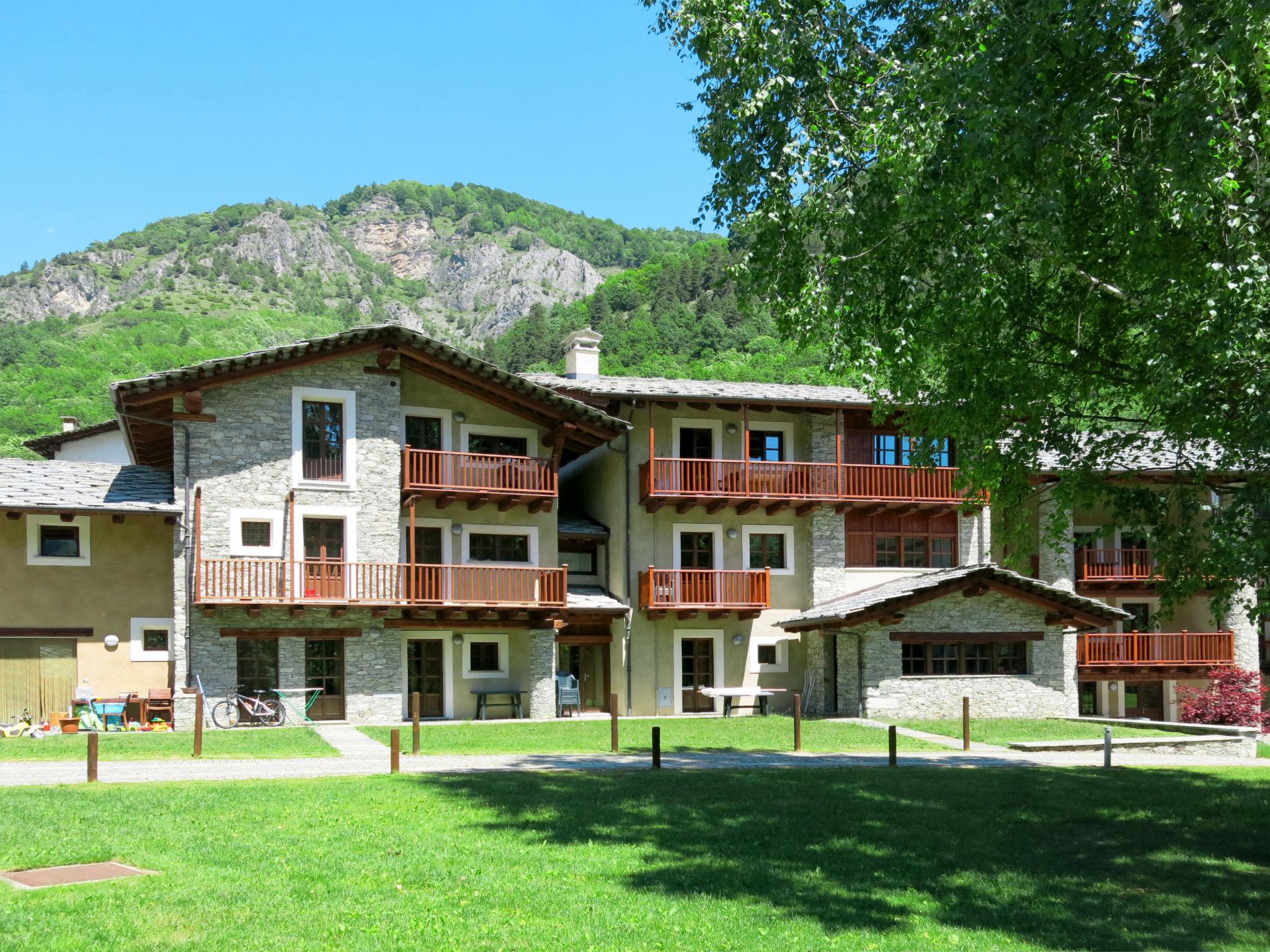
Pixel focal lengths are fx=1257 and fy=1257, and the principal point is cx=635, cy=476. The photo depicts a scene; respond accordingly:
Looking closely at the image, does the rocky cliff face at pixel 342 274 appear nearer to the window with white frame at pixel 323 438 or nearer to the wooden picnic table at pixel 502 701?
the window with white frame at pixel 323 438

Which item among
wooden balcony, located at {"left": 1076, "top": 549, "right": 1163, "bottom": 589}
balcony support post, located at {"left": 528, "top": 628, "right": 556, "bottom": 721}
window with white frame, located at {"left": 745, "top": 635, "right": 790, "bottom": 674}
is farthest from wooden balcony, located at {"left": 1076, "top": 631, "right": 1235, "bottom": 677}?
balcony support post, located at {"left": 528, "top": 628, "right": 556, "bottom": 721}

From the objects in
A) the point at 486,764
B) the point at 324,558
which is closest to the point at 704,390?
the point at 324,558

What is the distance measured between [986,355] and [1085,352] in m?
1.32

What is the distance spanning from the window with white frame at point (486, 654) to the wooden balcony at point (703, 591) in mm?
3894

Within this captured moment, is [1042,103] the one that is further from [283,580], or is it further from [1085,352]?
[283,580]

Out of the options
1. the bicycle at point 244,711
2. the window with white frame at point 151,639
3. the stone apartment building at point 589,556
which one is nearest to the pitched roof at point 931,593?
the stone apartment building at point 589,556

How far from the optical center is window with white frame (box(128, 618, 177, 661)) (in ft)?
91.2

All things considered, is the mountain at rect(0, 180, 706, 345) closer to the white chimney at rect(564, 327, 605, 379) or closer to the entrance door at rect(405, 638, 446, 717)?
the white chimney at rect(564, 327, 605, 379)

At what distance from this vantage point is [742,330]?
76062 millimetres

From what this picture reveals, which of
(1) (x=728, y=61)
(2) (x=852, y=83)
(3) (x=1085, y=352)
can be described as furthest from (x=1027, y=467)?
(1) (x=728, y=61)

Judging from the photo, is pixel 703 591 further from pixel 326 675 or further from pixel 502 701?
pixel 326 675

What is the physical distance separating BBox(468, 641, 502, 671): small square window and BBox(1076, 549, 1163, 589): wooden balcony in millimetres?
17428

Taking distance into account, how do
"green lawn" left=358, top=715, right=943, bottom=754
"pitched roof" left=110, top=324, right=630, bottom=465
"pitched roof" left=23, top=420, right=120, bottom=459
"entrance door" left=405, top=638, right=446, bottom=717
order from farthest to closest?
"pitched roof" left=23, top=420, right=120, bottom=459
"entrance door" left=405, top=638, right=446, bottom=717
"pitched roof" left=110, top=324, right=630, bottom=465
"green lawn" left=358, top=715, right=943, bottom=754

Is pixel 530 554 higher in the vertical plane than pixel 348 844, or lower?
higher
